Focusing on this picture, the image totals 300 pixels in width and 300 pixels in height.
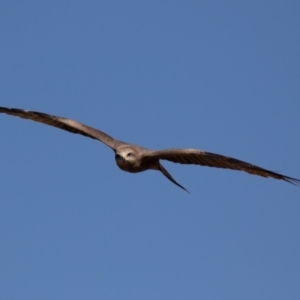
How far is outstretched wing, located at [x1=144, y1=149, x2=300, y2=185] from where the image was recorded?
14812 mm

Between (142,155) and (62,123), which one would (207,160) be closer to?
(142,155)

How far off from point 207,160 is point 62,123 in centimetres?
365

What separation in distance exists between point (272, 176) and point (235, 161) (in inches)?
26.6

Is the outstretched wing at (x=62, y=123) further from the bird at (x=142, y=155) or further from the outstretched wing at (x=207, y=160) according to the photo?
the outstretched wing at (x=207, y=160)

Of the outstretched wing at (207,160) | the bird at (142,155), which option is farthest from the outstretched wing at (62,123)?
the outstretched wing at (207,160)

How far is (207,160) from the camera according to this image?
15.7 metres

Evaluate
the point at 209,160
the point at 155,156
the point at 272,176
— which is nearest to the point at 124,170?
the point at 155,156

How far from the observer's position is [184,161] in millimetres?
16062

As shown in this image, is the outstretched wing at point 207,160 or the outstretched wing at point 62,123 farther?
the outstretched wing at point 62,123

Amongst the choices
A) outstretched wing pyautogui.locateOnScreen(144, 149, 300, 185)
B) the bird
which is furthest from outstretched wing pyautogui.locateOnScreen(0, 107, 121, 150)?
outstretched wing pyautogui.locateOnScreen(144, 149, 300, 185)

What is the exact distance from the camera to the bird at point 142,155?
15.1 m

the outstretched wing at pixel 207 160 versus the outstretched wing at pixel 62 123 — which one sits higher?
the outstretched wing at pixel 62 123

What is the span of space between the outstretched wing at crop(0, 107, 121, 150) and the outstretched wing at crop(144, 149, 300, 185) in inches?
55.0

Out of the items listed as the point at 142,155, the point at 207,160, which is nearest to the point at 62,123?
the point at 142,155
